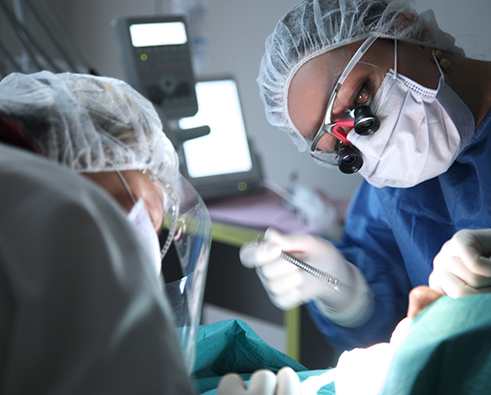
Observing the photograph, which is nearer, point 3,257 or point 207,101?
point 3,257

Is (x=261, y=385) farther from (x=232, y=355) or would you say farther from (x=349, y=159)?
(x=349, y=159)

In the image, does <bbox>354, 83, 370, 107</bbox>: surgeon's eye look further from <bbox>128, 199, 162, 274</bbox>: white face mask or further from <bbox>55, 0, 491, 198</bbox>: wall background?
<bbox>55, 0, 491, 198</bbox>: wall background

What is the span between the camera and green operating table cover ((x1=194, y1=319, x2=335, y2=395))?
88cm

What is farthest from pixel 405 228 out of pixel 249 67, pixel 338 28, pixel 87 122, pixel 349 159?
pixel 249 67

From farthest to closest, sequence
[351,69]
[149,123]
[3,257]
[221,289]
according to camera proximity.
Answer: [221,289], [351,69], [149,123], [3,257]

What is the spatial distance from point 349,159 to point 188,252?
445 millimetres

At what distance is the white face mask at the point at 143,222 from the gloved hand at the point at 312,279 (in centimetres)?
43

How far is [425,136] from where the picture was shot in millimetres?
983

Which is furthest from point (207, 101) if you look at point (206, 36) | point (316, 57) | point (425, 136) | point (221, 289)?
point (425, 136)

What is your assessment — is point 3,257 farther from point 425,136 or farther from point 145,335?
point 425,136

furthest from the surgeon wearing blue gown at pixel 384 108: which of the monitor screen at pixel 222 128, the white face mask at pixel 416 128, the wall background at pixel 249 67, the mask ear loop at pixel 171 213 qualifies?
the monitor screen at pixel 222 128

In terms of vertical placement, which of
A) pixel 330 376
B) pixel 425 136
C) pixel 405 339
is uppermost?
pixel 425 136

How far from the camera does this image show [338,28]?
0.98 meters

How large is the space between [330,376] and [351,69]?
62cm
